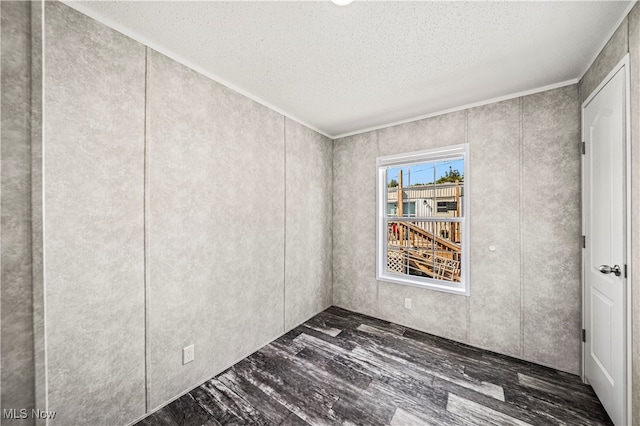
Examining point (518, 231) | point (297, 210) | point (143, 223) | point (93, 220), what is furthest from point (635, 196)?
point (93, 220)

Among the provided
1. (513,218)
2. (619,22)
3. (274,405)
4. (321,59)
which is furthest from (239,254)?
(619,22)

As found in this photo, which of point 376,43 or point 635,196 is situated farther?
point 376,43

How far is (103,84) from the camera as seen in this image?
4.66ft

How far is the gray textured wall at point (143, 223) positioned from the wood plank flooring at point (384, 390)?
0.85 ft

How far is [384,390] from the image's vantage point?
187cm

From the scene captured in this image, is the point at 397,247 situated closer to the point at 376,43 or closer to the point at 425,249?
the point at 425,249

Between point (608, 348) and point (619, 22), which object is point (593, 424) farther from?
point (619, 22)

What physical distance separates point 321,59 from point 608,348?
2831 mm

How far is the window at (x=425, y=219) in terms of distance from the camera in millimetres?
2645

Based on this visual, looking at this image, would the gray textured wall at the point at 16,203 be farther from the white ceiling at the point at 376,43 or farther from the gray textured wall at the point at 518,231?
the gray textured wall at the point at 518,231

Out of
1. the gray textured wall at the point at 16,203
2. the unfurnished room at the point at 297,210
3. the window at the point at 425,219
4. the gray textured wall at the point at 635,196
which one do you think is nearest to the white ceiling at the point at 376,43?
the unfurnished room at the point at 297,210

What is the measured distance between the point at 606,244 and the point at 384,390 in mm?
1879

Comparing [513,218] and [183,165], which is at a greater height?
[183,165]

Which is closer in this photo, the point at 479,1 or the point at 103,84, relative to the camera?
the point at 479,1
